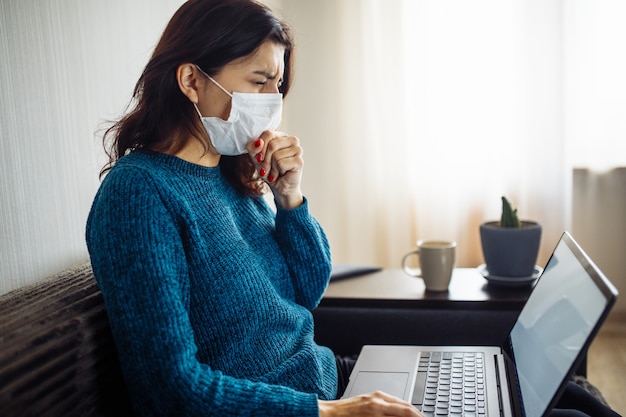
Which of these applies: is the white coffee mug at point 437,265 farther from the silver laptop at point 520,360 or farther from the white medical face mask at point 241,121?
the white medical face mask at point 241,121

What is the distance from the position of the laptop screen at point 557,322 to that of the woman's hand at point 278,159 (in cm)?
49

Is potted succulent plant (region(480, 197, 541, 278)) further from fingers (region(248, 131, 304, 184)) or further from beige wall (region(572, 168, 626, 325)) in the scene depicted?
beige wall (region(572, 168, 626, 325))

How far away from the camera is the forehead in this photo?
112cm

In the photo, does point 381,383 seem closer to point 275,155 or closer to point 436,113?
point 275,155

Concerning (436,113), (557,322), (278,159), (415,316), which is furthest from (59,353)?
(436,113)

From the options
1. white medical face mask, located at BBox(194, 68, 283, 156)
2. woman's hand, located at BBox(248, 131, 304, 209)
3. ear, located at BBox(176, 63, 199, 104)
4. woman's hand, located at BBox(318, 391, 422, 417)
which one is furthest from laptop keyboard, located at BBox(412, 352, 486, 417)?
ear, located at BBox(176, 63, 199, 104)

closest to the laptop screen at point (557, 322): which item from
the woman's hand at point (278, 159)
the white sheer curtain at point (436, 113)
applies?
the woman's hand at point (278, 159)

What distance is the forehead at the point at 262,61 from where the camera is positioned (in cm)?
112

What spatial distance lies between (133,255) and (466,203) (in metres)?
2.13

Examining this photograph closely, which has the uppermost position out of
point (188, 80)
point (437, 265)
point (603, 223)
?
point (188, 80)

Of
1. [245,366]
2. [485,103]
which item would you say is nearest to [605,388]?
[485,103]

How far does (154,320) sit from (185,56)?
46 centimetres

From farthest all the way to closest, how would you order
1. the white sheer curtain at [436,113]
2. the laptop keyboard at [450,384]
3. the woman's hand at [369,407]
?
the white sheer curtain at [436,113] → the laptop keyboard at [450,384] → the woman's hand at [369,407]

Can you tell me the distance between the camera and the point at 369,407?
938mm
